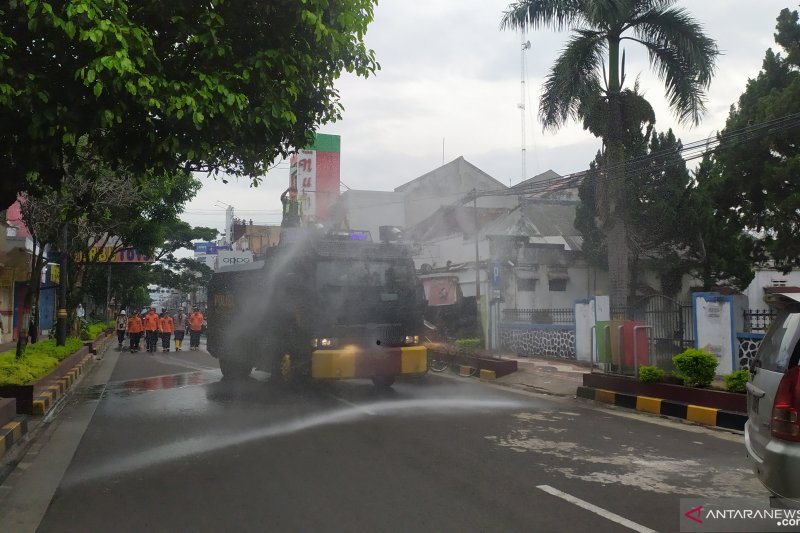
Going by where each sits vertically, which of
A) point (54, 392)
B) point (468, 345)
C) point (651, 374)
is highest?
point (468, 345)

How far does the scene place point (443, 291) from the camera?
904 inches

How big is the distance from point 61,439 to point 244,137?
4312 millimetres

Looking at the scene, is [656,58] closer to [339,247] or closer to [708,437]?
[339,247]

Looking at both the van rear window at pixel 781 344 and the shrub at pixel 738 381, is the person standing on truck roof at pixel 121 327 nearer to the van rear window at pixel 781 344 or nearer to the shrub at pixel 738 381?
the shrub at pixel 738 381

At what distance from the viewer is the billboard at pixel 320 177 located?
130ft

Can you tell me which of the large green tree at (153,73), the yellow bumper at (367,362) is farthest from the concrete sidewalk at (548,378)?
the large green tree at (153,73)

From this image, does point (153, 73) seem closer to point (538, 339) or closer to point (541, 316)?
point (538, 339)

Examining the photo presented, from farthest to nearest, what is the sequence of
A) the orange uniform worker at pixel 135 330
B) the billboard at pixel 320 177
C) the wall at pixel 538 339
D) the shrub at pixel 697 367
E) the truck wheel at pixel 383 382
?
the billboard at pixel 320 177, the orange uniform worker at pixel 135 330, the wall at pixel 538 339, the truck wheel at pixel 383 382, the shrub at pixel 697 367

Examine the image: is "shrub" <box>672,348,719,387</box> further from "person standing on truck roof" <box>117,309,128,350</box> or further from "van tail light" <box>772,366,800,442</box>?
"person standing on truck roof" <box>117,309,128,350</box>

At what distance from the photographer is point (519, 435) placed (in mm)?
7703

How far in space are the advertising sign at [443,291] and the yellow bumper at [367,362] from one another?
10770 millimetres

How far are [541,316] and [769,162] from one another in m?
7.50

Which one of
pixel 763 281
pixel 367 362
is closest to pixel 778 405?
pixel 367 362

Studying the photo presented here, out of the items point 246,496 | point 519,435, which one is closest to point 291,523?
point 246,496
